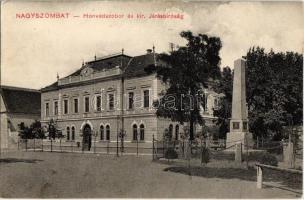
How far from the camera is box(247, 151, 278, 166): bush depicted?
36.3 feet

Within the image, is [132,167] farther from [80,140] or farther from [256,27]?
[80,140]

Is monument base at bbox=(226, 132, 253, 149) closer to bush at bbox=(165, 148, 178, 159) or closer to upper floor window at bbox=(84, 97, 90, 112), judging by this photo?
bush at bbox=(165, 148, 178, 159)

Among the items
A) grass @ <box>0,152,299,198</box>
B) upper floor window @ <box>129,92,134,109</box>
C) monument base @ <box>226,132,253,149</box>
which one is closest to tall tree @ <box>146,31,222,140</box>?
monument base @ <box>226,132,253,149</box>

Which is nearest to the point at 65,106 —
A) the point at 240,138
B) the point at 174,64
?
the point at 174,64

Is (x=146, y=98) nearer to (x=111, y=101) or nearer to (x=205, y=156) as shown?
(x=111, y=101)

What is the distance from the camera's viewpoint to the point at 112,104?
1939 cm

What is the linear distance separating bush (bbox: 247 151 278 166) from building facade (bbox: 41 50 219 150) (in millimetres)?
6149

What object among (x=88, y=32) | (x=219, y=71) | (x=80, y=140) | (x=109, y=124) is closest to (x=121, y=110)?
(x=109, y=124)

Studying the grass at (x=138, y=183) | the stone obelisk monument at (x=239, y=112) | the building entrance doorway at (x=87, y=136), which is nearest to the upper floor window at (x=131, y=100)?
the building entrance doorway at (x=87, y=136)

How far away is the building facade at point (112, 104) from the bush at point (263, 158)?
6149 mm

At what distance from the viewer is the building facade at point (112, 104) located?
1809 cm

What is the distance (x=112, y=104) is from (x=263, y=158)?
31.9 feet

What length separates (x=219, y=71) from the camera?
1449cm

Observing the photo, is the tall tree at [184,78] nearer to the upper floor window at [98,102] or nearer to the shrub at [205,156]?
the shrub at [205,156]
